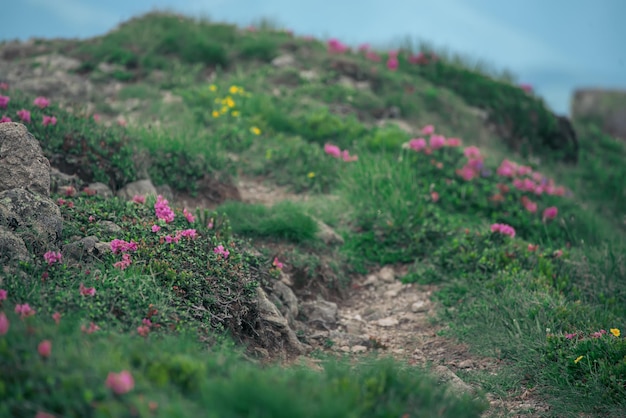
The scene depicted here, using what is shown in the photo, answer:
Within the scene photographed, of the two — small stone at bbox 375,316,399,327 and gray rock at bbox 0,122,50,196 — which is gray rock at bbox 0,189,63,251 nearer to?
gray rock at bbox 0,122,50,196

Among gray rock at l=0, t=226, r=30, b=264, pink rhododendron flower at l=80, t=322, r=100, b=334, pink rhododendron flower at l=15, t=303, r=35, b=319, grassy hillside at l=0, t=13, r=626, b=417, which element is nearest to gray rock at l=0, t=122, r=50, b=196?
grassy hillside at l=0, t=13, r=626, b=417

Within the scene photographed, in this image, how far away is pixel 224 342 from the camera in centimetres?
422

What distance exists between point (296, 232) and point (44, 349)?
4.00m

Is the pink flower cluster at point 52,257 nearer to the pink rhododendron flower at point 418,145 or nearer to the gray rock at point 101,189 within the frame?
the gray rock at point 101,189

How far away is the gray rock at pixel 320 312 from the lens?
239 inches

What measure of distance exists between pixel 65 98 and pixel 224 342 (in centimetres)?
727

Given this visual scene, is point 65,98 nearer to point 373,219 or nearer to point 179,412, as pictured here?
point 373,219

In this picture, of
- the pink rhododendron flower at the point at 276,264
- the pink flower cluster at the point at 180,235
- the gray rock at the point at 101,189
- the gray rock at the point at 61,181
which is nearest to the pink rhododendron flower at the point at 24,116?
the gray rock at the point at 61,181

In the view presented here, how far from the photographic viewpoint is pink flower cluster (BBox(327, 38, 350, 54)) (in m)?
13.5

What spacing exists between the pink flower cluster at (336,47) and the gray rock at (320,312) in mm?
8312

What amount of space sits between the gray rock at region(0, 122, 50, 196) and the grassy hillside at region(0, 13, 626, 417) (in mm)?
360

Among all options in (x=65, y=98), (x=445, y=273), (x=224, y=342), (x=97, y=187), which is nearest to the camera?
(x=224, y=342)

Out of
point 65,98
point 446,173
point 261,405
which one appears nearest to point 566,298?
point 446,173

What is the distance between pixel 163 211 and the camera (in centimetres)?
561
